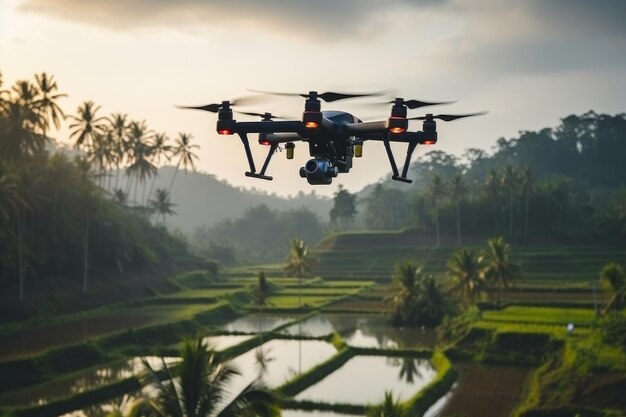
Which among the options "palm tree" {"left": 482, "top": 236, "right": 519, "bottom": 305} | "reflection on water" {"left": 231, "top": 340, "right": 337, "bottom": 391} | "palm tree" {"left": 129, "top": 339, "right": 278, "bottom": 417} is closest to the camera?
"palm tree" {"left": 129, "top": 339, "right": 278, "bottom": 417}

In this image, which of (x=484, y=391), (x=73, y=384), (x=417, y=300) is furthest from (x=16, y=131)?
(x=484, y=391)

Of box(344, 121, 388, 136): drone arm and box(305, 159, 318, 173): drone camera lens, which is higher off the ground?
box(344, 121, 388, 136): drone arm

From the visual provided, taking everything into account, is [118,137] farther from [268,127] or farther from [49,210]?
[268,127]

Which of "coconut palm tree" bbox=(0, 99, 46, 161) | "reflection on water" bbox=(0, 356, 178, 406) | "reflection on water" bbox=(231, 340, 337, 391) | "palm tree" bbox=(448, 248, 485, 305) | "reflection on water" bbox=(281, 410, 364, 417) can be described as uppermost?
"coconut palm tree" bbox=(0, 99, 46, 161)

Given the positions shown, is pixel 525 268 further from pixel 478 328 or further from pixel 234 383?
pixel 234 383

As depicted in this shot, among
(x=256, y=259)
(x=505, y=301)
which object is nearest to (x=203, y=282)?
(x=505, y=301)

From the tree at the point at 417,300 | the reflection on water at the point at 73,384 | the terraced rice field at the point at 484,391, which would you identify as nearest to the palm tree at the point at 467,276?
the tree at the point at 417,300

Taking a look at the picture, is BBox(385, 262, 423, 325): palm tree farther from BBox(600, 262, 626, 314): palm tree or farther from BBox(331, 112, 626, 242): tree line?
BBox(331, 112, 626, 242): tree line

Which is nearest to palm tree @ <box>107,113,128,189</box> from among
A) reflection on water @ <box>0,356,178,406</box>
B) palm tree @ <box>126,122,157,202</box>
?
palm tree @ <box>126,122,157,202</box>
